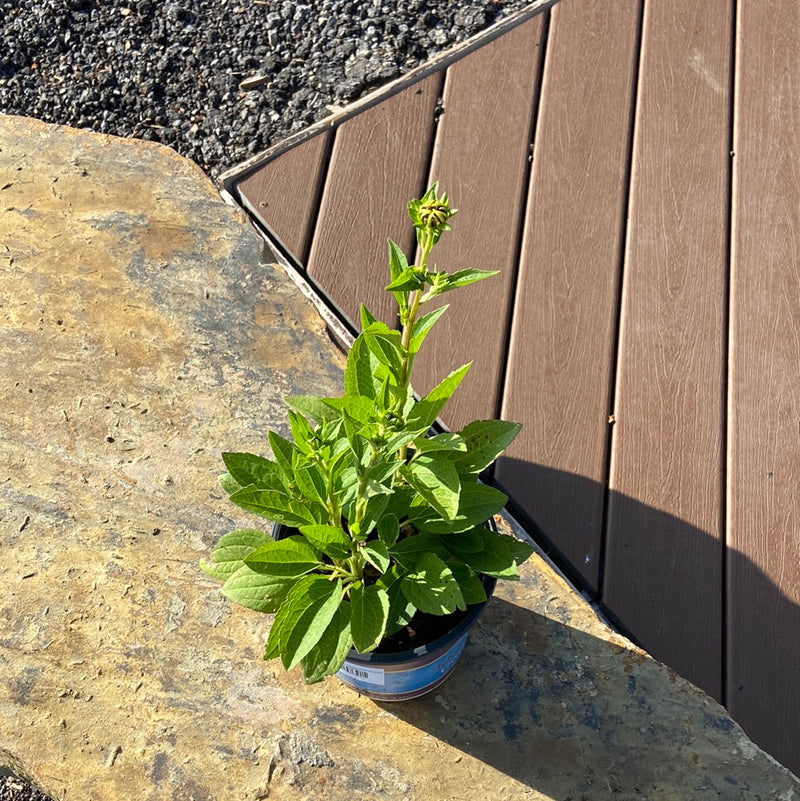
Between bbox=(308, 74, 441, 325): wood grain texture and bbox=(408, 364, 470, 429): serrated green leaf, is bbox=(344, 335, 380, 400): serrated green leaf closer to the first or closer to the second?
bbox=(408, 364, 470, 429): serrated green leaf

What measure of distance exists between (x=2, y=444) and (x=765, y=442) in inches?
54.1

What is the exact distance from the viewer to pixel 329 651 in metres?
1.12

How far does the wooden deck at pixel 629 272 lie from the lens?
161 centimetres

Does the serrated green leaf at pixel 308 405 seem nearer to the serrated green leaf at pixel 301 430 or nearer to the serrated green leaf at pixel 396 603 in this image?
the serrated green leaf at pixel 301 430

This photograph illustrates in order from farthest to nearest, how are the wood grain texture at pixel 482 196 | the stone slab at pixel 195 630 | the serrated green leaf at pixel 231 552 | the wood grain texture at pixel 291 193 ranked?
1. the wood grain texture at pixel 291 193
2. the wood grain texture at pixel 482 196
3. the stone slab at pixel 195 630
4. the serrated green leaf at pixel 231 552

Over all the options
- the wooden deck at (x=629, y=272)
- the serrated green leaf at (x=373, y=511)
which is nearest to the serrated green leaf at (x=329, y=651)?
the serrated green leaf at (x=373, y=511)

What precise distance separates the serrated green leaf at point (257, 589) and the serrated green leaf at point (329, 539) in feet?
0.23

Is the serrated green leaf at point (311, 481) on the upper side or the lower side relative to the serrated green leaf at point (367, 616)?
upper

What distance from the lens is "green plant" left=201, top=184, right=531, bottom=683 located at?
103 centimetres

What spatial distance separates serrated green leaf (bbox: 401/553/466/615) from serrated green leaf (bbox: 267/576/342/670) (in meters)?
0.09

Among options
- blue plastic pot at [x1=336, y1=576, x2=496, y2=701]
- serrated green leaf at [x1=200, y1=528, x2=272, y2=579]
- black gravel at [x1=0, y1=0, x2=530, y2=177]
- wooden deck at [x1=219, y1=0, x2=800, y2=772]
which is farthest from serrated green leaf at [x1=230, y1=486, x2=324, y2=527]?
black gravel at [x1=0, y1=0, x2=530, y2=177]

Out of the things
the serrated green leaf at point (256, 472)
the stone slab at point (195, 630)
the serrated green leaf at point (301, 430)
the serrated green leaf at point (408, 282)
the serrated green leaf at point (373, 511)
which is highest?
the serrated green leaf at point (408, 282)

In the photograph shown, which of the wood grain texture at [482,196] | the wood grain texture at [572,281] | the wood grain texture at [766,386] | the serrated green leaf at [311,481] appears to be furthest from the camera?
the wood grain texture at [482,196]

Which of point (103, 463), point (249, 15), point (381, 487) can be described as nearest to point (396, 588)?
point (381, 487)
